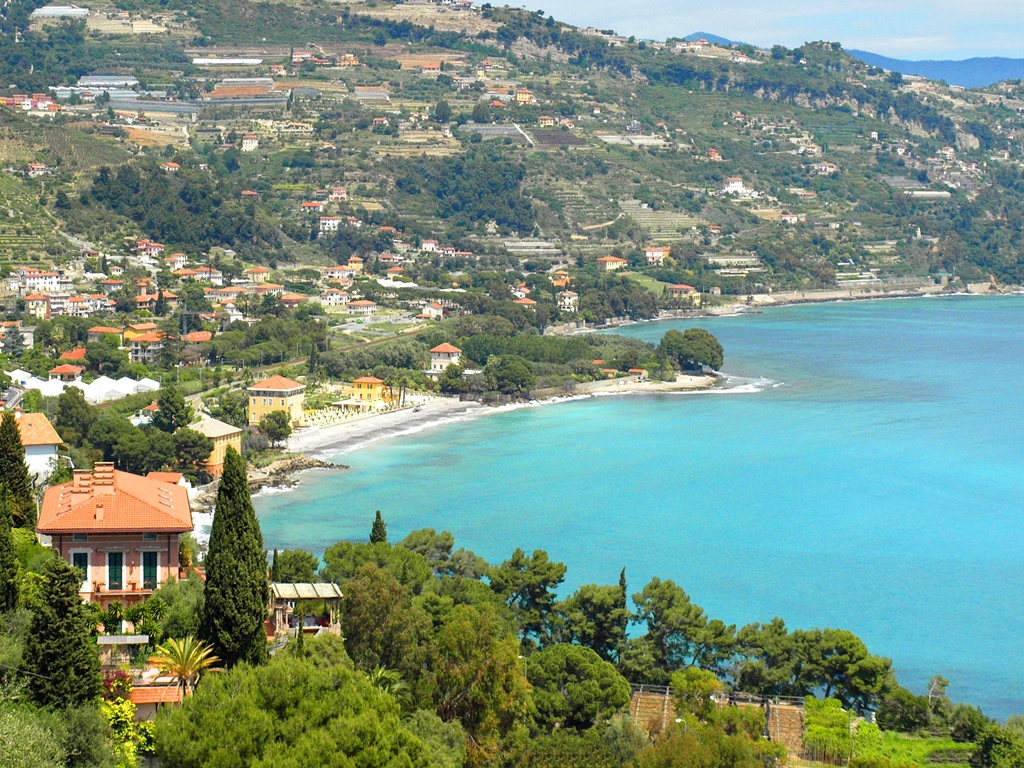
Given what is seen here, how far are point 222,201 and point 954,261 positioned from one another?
167 ft

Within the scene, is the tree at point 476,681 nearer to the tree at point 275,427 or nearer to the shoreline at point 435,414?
the shoreline at point 435,414

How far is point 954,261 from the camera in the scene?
95750 mm

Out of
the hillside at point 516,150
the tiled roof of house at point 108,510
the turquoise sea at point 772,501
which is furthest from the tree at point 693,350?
the tiled roof of house at point 108,510

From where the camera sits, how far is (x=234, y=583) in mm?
12320

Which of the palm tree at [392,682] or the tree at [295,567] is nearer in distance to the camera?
the palm tree at [392,682]

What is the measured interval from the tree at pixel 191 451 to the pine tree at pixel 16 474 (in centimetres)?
1433

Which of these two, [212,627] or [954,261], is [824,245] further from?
[212,627]

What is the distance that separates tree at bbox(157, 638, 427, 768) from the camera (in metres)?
9.83

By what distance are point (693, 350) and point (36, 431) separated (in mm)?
32806

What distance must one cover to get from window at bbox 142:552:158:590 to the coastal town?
0.12 feet

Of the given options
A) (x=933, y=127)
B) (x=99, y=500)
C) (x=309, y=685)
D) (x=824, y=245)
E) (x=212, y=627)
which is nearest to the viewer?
(x=309, y=685)

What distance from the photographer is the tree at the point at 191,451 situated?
1188 inches

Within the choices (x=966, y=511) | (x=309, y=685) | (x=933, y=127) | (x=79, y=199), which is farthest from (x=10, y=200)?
(x=933, y=127)

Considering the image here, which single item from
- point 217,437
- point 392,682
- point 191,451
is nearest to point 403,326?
point 217,437
